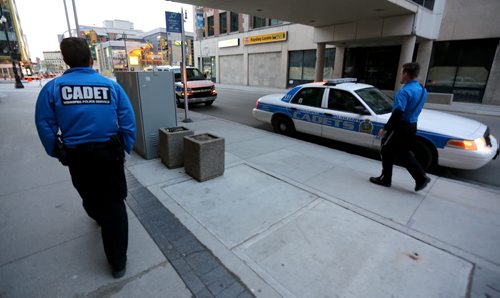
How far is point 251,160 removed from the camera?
5.29 metres

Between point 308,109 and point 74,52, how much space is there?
5.23 metres

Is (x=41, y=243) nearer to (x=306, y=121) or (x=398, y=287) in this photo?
(x=398, y=287)

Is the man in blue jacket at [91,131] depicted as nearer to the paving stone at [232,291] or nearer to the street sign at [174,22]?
the paving stone at [232,291]

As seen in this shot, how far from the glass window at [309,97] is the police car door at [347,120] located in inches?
10.8

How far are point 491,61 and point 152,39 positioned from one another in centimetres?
9479

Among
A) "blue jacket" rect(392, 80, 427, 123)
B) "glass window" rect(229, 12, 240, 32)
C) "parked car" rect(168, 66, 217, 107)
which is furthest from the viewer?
"glass window" rect(229, 12, 240, 32)

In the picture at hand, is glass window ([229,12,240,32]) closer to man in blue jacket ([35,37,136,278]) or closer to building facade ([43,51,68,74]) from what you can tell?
man in blue jacket ([35,37,136,278])

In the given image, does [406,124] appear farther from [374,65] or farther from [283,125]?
[374,65]

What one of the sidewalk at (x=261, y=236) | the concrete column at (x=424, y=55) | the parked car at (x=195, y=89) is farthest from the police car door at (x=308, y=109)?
the concrete column at (x=424, y=55)

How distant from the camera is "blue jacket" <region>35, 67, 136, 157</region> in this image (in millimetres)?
2008

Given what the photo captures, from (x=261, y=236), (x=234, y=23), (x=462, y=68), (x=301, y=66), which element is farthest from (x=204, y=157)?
(x=234, y=23)

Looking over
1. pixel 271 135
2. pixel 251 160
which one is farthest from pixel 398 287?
pixel 271 135

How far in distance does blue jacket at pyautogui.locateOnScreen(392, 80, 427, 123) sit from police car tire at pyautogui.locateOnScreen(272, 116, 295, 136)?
3.55 meters

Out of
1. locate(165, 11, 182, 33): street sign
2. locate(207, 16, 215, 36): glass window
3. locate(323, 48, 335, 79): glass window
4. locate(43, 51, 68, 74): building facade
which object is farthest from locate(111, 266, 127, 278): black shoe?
locate(43, 51, 68, 74): building facade
